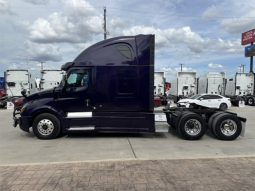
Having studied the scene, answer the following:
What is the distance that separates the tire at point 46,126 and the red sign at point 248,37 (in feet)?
130

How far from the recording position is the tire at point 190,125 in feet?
23.5

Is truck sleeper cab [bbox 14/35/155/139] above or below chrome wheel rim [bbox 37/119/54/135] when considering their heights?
above

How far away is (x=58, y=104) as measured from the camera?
23.9 feet

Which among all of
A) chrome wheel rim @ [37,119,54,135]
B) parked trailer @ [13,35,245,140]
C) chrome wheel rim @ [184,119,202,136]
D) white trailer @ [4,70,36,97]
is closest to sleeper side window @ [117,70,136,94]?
parked trailer @ [13,35,245,140]

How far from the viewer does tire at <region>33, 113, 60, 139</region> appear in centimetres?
721

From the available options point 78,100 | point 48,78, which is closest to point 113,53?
point 78,100

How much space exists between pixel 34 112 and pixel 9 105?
502 inches

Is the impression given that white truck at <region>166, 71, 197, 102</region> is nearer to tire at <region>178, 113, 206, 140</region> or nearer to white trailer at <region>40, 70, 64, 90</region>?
white trailer at <region>40, 70, 64, 90</region>

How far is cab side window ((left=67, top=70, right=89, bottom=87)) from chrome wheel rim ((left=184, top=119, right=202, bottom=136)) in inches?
141

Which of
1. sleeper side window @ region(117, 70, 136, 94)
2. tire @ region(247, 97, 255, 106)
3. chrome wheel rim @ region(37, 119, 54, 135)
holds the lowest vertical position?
chrome wheel rim @ region(37, 119, 54, 135)

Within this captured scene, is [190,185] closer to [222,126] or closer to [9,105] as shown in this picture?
[222,126]

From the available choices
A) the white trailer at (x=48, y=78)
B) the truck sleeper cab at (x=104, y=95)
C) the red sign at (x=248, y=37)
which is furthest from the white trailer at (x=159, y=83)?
the red sign at (x=248, y=37)

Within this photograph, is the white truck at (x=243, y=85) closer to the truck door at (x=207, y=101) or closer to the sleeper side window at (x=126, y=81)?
the truck door at (x=207, y=101)

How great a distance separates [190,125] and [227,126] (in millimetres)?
1224
